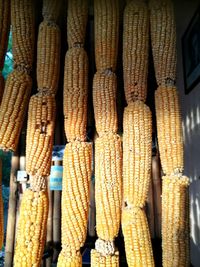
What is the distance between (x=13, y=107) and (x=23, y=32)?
0.40 metres

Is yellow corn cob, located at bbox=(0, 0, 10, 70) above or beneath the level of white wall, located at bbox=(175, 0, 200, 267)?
above

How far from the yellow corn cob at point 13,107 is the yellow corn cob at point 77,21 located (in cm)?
30

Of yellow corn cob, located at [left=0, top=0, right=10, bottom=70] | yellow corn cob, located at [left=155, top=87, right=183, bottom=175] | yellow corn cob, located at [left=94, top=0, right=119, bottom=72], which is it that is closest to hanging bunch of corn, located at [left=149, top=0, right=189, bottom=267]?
yellow corn cob, located at [left=155, top=87, right=183, bottom=175]

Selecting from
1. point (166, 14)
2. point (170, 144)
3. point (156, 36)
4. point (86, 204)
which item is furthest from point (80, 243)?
point (166, 14)

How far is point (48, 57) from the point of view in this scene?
1.05 metres

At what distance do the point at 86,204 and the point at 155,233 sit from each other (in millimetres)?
581

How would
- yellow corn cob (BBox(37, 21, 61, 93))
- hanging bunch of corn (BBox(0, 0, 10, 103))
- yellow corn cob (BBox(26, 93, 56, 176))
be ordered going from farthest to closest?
1. hanging bunch of corn (BBox(0, 0, 10, 103))
2. yellow corn cob (BBox(37, 21, 61, 93))
3. yellow corn cob (BBox(26, 93, 56, 176))

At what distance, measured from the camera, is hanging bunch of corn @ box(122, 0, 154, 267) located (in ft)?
2.77

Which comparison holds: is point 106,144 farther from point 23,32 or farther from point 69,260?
point 23,32

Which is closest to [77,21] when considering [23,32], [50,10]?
A: [50,10]

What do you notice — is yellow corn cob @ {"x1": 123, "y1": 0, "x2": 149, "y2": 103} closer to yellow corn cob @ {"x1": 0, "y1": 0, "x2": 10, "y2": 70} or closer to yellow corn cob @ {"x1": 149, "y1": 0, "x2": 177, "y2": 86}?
yellow corn cob @ {"x1": 149, "y1": 0, "x2": 177, "y2": 86}

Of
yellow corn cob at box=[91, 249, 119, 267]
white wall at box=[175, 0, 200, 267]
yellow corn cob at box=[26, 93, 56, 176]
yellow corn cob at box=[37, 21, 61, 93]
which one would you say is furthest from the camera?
white wall at box=[175, 0, 200, 267]

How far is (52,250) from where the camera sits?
1.21 m

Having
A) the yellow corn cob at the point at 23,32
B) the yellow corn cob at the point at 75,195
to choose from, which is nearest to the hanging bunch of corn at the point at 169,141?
the yellow corn cob at the point at 75,195
